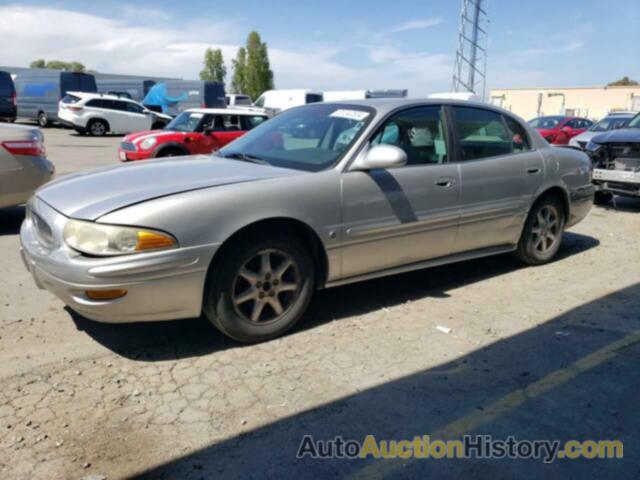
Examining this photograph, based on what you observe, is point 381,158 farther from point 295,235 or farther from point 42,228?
point 42,228

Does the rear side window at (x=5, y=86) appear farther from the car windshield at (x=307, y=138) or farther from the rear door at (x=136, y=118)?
the car windshield at (x=307, y=138)

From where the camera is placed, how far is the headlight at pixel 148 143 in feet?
34.4

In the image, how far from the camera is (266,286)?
11.6ft

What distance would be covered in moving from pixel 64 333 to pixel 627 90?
188ft

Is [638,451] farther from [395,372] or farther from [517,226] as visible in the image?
[517,226]

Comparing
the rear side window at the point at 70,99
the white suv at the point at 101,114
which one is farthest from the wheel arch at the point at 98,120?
the rear side window at the point at 70,99

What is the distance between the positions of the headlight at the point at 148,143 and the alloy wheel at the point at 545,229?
7.68 m

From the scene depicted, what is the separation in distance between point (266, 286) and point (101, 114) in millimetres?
21945

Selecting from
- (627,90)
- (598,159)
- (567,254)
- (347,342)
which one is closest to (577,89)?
(627,90)

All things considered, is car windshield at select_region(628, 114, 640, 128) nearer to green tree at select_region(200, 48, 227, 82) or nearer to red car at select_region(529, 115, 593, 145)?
red car at select_region(529, 115, 593, 145)

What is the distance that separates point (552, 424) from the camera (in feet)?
9.00

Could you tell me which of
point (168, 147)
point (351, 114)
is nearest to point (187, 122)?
point (168, 147)

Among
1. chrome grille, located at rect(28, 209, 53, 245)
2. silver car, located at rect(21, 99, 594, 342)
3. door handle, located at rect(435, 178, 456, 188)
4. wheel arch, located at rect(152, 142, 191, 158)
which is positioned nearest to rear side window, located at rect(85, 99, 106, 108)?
wheel arch, located at rect(152, 142, 191, 158)

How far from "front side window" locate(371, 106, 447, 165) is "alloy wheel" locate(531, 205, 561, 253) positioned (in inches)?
59.0
